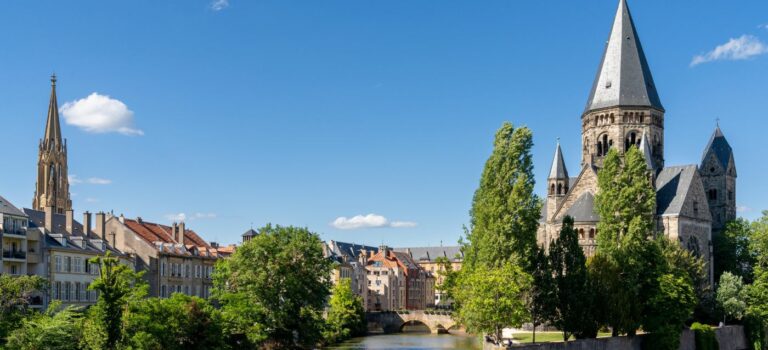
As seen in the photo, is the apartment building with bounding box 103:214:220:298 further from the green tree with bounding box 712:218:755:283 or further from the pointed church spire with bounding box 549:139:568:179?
the green tree with bounding box 712:218:755:283

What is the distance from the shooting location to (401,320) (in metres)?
120

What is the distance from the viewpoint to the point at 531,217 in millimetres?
64188

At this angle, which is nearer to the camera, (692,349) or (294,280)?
(294,280)

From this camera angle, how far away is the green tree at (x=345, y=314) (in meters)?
99.7

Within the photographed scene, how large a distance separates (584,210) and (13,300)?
188 feet

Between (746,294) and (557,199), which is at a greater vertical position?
(557,199)

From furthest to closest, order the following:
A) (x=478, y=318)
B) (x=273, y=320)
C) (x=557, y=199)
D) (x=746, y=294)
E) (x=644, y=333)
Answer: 1. (x=557, y=199)
2. (x=746, y=294)
3. (x=644, y=333)
4. (x=273, y=320)
5. (x=478, y=318)

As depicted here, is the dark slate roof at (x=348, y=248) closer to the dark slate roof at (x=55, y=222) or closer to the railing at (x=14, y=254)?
the dark slate roof at (x=55, y=222)

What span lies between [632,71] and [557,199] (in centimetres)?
1664

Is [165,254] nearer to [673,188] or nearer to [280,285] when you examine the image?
[280,285]

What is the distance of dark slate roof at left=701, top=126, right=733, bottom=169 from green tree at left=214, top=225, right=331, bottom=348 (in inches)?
2196

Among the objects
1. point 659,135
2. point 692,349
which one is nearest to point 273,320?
point 692,349

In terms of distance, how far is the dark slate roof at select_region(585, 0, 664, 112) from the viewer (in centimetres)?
9812

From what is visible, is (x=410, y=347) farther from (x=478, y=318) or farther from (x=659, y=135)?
(x=659, y=135)
